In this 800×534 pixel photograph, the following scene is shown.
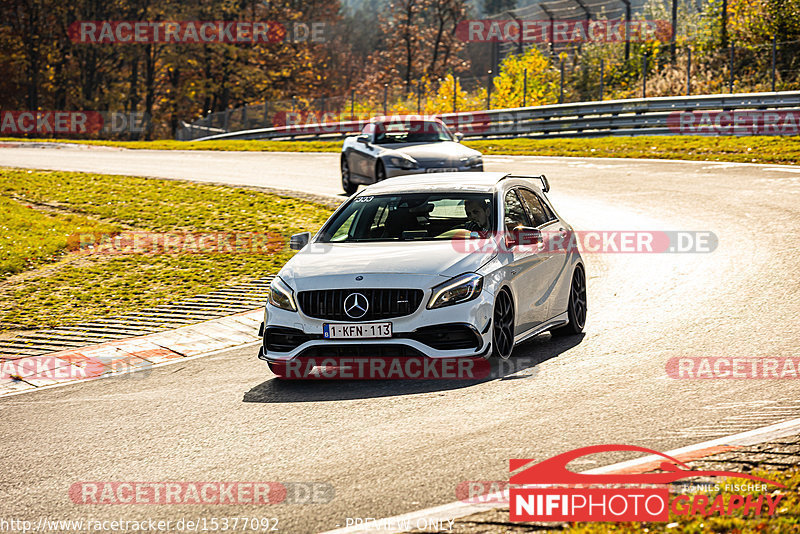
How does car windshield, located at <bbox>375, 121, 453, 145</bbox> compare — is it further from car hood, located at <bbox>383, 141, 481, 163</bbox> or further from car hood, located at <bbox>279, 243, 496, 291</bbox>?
car hood, located at <bbox>279, 243, 496, 291</bbox>

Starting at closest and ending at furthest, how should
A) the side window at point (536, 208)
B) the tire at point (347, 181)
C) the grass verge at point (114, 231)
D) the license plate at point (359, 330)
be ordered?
1. the license plate at point (359, 330)
2. the side window at point (536, 208)
3. the grass verge at point (114, 231)
4. the tire at point (347, 181)

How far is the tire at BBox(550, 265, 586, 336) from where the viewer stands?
9867 millimetres

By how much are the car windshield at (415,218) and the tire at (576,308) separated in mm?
1278

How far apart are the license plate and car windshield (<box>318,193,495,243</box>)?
4.38 ft

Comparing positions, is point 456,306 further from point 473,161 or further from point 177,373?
point 473,161

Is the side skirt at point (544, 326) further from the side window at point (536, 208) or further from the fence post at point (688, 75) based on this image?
the fence post at point (688, 75)

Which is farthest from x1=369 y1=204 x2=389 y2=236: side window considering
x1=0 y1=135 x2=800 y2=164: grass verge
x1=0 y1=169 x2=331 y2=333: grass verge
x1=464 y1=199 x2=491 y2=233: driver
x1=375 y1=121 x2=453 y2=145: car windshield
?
x1=0 y1=135 x2=800 y2=164: grass verge

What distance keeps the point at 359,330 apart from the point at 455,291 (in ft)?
2.63

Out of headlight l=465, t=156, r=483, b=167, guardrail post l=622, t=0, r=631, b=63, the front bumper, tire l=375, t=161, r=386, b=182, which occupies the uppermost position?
guardrail post l=622, t=0, r=631, b=63

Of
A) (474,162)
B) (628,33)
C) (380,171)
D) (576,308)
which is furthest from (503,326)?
(628,33)

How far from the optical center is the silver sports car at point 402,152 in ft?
65.4

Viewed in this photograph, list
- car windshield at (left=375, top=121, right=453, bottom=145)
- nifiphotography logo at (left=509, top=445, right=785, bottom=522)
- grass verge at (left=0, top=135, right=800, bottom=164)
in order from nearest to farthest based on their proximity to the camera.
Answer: nifiphotography logo at (left=509, top=445, right=785, bottom=522) < car windshield at (left=375, top=121, right=453, bottom=145) < grass verge at (left=0, top=135, right=800, bottom=164)

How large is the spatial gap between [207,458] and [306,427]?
2.73 feet

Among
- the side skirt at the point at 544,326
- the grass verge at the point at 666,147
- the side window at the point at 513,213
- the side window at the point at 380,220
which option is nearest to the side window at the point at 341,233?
the side window at the point at 380,220
